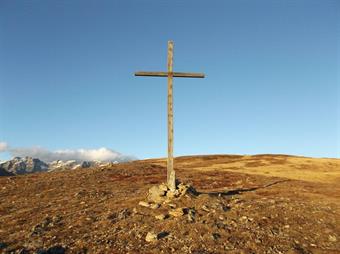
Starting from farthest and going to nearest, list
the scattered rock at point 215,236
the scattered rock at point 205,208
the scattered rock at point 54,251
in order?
the scattered rock at point 205,208
the scattered rock at point 215,236
the scattered rock at point 54,251

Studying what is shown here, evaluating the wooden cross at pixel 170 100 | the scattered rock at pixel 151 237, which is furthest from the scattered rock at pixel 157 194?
the scattered rock at pixel 151 237

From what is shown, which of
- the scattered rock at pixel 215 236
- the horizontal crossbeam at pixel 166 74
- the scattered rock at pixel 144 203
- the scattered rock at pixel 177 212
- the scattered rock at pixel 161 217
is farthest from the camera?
the horizontal crossbeam at pixel 166 74

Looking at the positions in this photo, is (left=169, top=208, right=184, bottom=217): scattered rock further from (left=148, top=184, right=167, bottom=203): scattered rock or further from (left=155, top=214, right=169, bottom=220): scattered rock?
(left=148, top=184, right=167, bottom=203): scattered rock

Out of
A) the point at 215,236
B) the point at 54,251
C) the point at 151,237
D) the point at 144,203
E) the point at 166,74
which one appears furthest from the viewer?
the point at 166,74

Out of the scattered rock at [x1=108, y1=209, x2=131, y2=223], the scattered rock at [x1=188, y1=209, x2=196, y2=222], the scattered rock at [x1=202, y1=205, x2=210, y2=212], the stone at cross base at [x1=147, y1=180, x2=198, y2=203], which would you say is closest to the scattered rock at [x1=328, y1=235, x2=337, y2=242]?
the scattered rock at [x1=202, y1=205, x2=210, y2=212]

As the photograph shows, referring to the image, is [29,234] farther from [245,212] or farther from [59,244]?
[245,212]

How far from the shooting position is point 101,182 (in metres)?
40.6

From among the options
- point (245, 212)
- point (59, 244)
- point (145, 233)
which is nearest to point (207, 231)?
point (145, 233)

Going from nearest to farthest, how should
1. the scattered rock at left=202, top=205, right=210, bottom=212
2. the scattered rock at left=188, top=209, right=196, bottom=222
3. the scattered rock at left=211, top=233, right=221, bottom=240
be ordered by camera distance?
1. the scattered rock at left=211, top=233, right=221, bottom=240
2. the scattered rock at left=188, top=209, right=196, bottom=222
3. the scattered rock at left=202, top=205, right=210, bottom=212

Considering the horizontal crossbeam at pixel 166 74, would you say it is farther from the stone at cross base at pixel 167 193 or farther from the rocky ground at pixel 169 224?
the rocky ground at pixel 169 224

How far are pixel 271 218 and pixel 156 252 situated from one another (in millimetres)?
8505

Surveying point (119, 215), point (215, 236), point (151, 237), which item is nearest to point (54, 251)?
point (151, 237)

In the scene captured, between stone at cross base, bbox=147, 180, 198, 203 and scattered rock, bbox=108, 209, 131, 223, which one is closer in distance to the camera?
scattered rock, bbox=108, 209, 131, 223

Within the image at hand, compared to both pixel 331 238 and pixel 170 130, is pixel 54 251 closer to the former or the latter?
pixel 170 130
